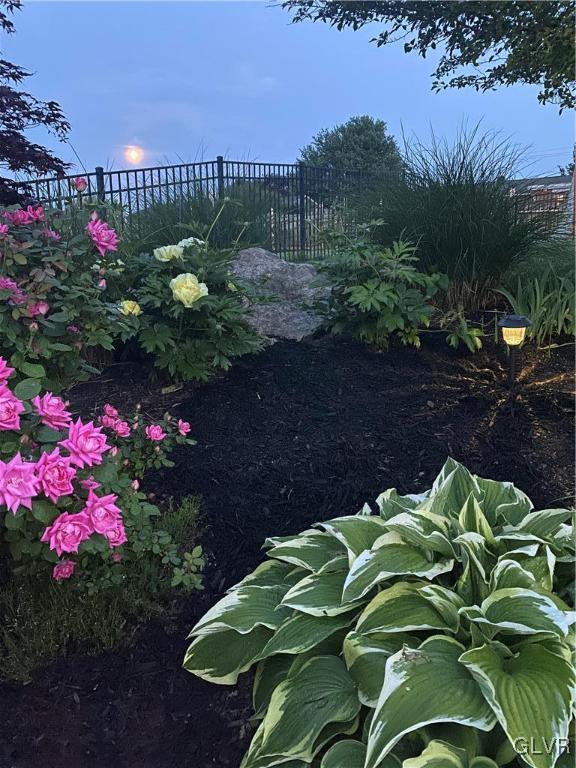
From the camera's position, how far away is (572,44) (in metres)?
4.33

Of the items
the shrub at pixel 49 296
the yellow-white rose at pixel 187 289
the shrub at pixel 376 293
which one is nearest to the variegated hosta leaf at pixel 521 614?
the shrub at pixel 49 296

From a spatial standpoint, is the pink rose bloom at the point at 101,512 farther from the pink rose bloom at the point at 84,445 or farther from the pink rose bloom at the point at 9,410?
the pink rose bloom at the point at 9,410

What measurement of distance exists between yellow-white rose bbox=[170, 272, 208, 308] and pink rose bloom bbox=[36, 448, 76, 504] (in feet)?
5.86

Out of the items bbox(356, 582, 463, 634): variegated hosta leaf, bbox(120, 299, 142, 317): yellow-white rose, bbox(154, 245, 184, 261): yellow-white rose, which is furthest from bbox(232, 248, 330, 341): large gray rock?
bbox(356, 582, 463, 634): variegated hosta leaf

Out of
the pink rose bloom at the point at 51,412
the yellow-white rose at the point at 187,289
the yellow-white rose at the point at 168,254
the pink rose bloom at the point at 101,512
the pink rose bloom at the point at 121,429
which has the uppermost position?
the yellow-white rose at the point at 168,254

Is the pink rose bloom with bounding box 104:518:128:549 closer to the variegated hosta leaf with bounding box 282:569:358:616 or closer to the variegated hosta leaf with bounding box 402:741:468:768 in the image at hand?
the variegated hosta leaf with bounding box 282:569:358:616

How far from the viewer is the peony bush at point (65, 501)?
48.9 inches

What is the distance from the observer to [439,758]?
37.9 inches

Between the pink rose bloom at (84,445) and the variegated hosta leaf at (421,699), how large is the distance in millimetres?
727

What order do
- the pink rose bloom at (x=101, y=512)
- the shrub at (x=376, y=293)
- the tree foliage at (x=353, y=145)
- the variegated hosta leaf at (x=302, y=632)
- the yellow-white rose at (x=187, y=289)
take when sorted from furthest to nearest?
the tree foliage at (x=353, y=145)
the shrub at (x=376, y=293)
the yellow-white rose at (x=187, y=289)
the pink rose bloom at (x=101, y=512)
the variegated hosta leaf at (x=302, y=632)

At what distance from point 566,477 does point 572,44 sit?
3532 mm

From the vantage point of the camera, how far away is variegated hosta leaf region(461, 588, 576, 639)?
1.08 metres

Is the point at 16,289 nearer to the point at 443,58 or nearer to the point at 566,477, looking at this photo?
the point at 566,477

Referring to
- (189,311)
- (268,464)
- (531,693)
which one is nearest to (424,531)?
(531,693)
